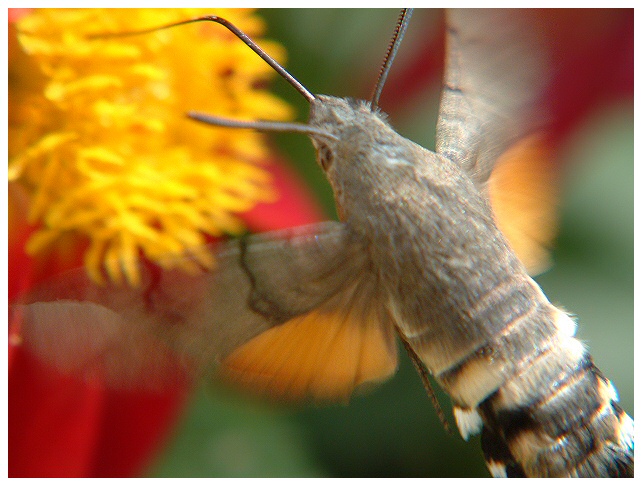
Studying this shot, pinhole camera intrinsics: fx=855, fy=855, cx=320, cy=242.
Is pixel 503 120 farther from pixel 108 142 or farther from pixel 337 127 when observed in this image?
pixel 108 142

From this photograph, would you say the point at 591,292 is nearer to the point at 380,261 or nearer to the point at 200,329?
the point at 380,261

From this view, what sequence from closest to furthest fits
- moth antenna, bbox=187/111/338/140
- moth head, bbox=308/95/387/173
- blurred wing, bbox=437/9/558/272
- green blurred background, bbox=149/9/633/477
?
moth antenna, bbox=187/111/338/140 < moth head, bbox=308/95/387/173 < blurred wing, bbox=437/9/558/272 < green blurred background, bbox=149/9/633/477

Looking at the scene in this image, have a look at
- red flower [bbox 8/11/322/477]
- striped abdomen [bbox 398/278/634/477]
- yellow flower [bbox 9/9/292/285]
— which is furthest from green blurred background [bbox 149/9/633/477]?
striped abdomen [bbox 398/278/634/477]

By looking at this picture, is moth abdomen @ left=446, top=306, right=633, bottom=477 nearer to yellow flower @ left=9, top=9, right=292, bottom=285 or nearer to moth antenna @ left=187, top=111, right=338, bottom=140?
moth antenna @ left=187, top=111, right=338, bottom=140

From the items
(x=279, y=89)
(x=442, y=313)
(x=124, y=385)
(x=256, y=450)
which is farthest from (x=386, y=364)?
(x=279, y=89)

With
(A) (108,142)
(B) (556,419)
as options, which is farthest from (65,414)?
(B) (556,419)

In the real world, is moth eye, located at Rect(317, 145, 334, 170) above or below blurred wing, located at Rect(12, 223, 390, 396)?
above
